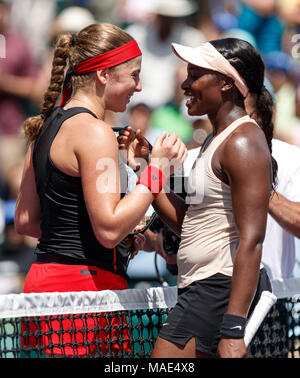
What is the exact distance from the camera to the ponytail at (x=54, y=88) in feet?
9.58

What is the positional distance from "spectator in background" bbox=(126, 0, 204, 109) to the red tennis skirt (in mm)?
4143

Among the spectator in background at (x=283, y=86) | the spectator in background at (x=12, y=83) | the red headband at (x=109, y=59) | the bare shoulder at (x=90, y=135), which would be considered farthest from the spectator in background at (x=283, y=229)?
the spectator in background at (x=12, y=83)

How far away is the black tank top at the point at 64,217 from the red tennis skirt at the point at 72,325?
0.04m

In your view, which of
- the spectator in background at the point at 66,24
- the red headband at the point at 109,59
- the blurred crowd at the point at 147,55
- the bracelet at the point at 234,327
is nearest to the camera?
the bracelet at the point at 234,327

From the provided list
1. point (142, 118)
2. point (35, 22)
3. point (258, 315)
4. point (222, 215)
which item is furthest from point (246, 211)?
point (35, 22)

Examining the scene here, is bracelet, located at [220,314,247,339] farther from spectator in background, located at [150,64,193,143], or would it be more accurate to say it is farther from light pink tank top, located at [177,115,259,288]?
spectator in background, located at [150,64,193,143]

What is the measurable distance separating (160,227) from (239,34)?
12.2 feet

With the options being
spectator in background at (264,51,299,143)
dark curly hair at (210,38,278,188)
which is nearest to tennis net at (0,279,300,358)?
dark curly hair at (210,38,278,188)

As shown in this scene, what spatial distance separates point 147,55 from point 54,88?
4.14m

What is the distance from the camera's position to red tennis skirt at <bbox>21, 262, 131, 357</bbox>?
8.97 ft

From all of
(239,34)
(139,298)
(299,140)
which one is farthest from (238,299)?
(239,34)

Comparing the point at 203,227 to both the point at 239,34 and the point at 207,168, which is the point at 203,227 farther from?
the point at 239,34

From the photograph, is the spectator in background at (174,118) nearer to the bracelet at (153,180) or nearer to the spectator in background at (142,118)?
the spectator in background at (142,118)

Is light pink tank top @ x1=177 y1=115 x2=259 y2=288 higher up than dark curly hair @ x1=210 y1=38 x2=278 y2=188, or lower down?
lower down
